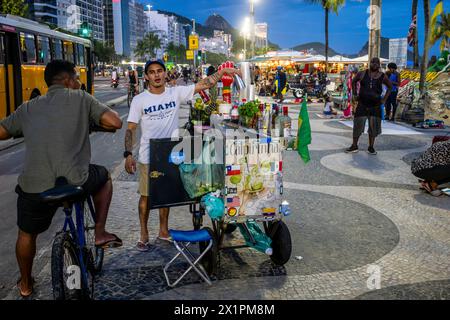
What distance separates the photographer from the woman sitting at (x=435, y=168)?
7.08 meters

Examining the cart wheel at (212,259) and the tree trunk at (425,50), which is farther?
the tree trunk at (425,50)

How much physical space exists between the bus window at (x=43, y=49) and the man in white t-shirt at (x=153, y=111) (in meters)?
13.9

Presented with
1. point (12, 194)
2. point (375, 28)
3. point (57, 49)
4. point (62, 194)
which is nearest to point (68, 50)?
point (57, 49)

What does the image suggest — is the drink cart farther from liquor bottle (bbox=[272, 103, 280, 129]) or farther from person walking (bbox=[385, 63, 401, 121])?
person walking (bbox=[385, 63, 401, 121])

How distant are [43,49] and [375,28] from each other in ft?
39.2

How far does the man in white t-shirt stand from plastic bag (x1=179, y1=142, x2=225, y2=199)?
64cm

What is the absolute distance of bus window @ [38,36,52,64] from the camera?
17273mm

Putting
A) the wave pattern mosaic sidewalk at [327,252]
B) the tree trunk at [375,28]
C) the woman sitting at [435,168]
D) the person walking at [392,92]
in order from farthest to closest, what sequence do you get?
the person walking at [392,92] < the tree trunk at [375,28] < the woman sitting at [435,168] < the wave pattern mosaic sidewalk at [327,252]

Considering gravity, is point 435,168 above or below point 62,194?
below

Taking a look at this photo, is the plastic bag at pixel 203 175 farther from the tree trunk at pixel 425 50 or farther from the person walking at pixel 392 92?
the tree trunk at pixel 425 50

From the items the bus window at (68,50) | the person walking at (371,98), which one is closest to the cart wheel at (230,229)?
the person walking at (371,98)

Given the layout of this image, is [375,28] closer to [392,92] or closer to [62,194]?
[392,92]

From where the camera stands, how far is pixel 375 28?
15.4m
